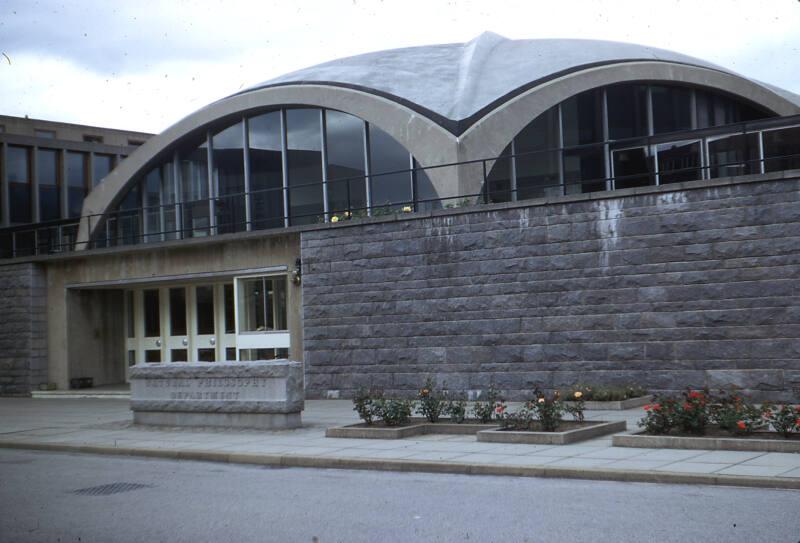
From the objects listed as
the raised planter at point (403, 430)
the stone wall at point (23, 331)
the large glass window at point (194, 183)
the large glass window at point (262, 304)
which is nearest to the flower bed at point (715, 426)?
the raised planter at point (403, 430)

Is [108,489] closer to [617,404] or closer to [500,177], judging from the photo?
[617,404]

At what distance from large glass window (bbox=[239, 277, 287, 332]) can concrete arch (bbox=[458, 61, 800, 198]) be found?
5.31 m

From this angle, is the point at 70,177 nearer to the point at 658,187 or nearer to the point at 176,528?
the point at 658,187

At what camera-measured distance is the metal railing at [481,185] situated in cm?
2083

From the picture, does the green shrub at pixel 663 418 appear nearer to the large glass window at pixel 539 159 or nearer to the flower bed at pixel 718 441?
the flower bed at pixel 718 441

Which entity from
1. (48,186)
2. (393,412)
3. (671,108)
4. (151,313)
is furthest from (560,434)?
(48,186)

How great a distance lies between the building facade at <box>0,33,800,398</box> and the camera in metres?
18.2

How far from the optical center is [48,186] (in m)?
43.7

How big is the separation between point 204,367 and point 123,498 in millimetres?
6847

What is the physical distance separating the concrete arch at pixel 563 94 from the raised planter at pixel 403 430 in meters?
10.1

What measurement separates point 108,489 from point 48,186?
35.0 metres

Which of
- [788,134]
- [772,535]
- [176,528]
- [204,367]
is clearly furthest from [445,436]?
[788,134]

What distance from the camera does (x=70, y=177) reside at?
4422 centimetres

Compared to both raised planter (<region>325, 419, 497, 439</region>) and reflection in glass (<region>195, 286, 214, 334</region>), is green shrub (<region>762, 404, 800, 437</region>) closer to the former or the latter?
raised planter (<region>325, 419, 497, 439</region>)
